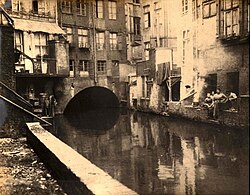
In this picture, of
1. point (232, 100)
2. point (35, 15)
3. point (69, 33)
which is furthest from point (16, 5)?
point (232, 100)

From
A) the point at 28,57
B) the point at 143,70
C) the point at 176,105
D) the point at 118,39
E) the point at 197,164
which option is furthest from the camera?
the point at 28,57

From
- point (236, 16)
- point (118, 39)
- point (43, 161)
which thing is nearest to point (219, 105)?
point (236, 16)

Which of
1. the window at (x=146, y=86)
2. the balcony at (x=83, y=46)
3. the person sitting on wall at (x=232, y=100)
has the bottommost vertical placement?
the person sitting on wall at (x=232, y=100)

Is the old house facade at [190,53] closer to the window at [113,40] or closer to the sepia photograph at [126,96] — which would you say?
the sepia photograph at [126,96]

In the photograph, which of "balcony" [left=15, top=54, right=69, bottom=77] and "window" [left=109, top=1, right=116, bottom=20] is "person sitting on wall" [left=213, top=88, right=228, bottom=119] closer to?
"window" [left=109, top=1, right=116, bottom=20]

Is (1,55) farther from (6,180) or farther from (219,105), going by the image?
(219,105)

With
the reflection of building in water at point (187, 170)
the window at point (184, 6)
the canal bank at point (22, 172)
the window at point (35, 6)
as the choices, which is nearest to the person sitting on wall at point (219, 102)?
the reflection of building in water at point (187, 170)

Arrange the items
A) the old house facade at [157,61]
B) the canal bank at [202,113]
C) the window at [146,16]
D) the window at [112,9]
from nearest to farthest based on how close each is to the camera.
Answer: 1. the canal bank at [202,113]
2. the old house facade at [157,61]
3. the window at [146,16]
4. the window at [112,9]

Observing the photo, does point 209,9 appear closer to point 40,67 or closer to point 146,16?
point 146,16
